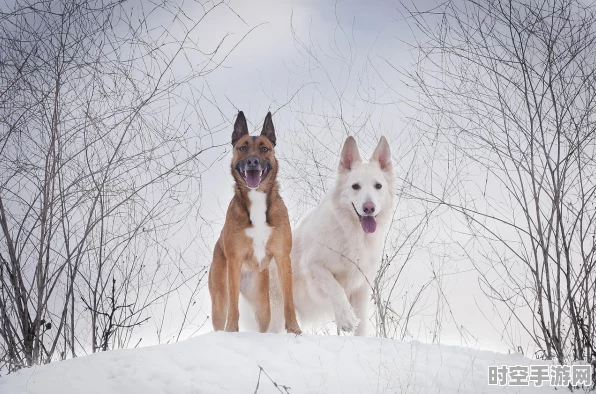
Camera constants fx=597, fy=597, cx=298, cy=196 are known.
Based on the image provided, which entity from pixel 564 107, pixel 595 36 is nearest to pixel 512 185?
pixel 564 107

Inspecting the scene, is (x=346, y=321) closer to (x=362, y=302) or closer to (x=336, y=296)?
(x=336, y=296)

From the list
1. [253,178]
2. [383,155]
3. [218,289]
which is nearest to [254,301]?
[218,289]

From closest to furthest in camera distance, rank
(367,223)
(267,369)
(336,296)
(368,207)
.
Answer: (267,369) < (336,296) < (368,207) < (367,223)

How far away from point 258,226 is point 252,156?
604 mm

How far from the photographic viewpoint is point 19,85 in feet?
18.0

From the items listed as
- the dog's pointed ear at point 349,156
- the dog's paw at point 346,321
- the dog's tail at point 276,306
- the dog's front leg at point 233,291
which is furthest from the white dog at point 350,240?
the dog's front leg at point 233,291

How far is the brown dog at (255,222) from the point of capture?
16.4 ft

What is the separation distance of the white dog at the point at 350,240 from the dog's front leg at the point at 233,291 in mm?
1269

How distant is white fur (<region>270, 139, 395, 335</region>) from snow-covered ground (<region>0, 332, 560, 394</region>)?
116 cm

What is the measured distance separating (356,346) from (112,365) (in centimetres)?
199

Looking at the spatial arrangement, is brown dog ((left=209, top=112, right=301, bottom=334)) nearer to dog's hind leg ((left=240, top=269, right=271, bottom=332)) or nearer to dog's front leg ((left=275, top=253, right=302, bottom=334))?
dog's front leg ((left=275, top=253, right=302, bottom=334))

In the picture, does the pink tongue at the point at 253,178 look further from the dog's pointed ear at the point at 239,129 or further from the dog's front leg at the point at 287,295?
the dog's front leg at the point at 287,295

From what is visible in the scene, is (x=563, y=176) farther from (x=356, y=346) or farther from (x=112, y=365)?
(x=112, y=365)

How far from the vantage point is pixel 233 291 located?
4930 mm
